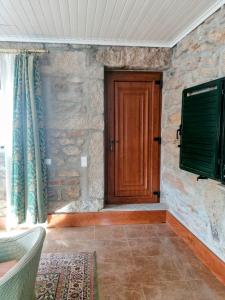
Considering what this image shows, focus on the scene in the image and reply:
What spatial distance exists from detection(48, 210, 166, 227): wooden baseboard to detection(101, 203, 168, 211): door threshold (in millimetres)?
43

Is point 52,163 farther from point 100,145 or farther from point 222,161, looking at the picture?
point 222,161

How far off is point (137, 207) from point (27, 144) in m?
1.76

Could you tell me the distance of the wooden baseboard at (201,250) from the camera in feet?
7.35

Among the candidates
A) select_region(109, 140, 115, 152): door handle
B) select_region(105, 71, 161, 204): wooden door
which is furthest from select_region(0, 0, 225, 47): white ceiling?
select_region(109, 140, 115, 152): door handle

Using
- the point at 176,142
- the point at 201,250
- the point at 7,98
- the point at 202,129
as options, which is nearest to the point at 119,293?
the point at 201,250

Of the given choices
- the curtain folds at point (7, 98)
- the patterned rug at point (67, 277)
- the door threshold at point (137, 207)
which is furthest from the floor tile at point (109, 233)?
the curtain folds at point (7, 98)

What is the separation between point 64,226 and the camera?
3.34 metres

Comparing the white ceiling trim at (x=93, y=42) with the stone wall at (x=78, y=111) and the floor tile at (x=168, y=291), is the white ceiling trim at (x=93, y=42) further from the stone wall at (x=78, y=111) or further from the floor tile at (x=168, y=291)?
the floor tile at (x=168, y=291)

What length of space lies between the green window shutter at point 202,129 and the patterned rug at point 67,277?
1.44 meters

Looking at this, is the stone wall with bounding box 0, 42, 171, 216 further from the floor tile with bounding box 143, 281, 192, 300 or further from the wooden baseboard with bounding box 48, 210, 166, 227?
the floor tile with bounding box 143, 281, 192, 300

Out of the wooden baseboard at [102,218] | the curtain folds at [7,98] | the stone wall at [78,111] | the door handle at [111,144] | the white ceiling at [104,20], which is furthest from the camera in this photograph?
the door handle at [111,144]

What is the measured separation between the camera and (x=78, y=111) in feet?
10.8

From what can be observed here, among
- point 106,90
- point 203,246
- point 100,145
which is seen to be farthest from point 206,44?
point 203,246

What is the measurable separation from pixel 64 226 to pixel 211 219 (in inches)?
76.4
